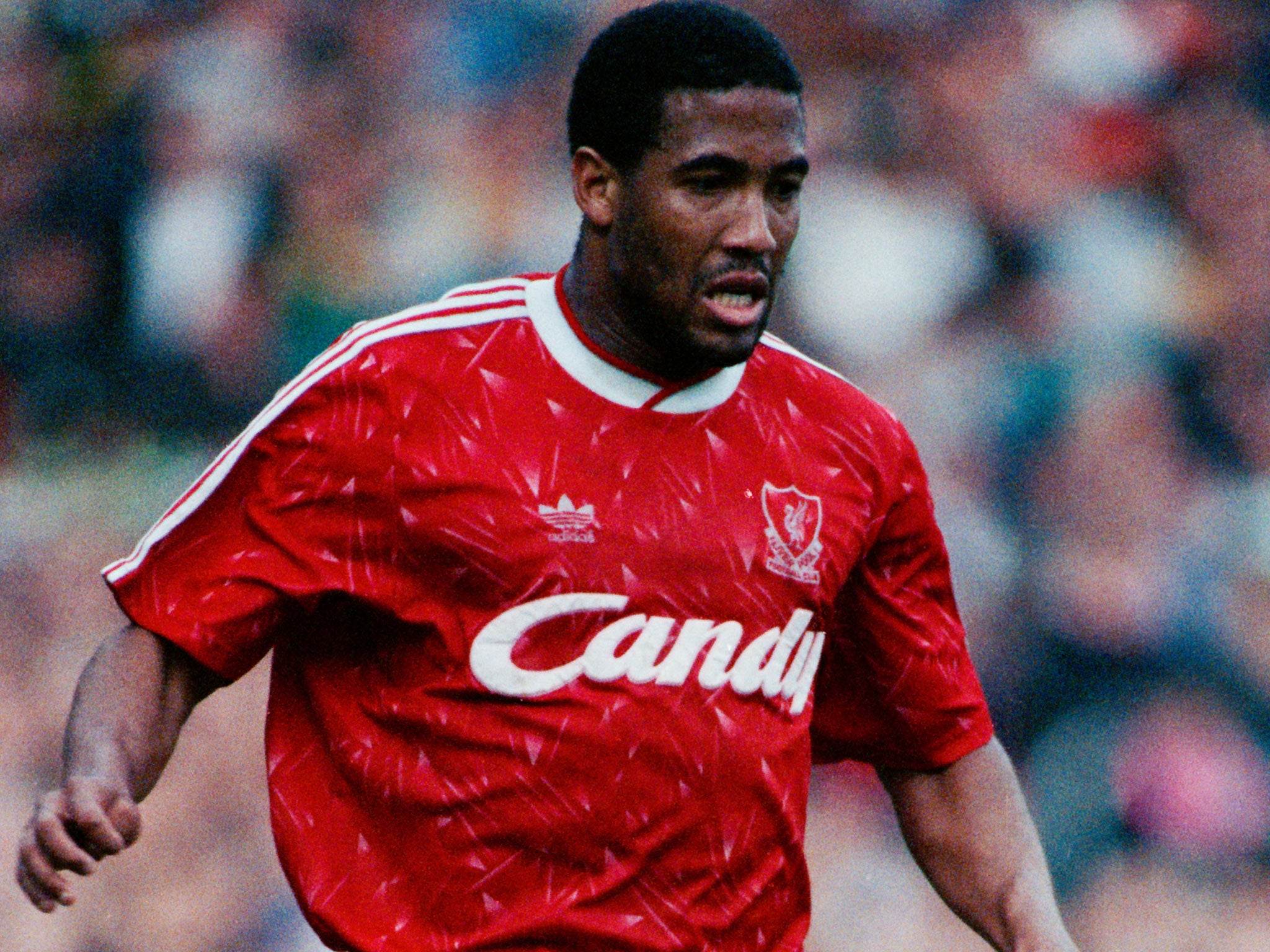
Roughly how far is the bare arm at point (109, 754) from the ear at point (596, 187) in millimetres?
826

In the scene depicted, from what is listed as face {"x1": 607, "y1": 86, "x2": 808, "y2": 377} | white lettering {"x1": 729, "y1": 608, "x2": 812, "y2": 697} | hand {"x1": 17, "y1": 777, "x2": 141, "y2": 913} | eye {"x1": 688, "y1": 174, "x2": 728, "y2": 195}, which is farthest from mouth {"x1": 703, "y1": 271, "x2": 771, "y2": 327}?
hand {"x1": 17, "y1": 777, "x2": 141, "y2": 913}

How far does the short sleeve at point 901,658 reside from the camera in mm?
2750

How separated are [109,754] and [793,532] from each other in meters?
0.95

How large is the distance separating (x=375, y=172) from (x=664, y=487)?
3.72m

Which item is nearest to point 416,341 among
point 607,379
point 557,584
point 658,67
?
point 607,379

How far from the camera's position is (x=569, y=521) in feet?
8.00

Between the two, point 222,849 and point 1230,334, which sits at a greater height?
point 1230,334

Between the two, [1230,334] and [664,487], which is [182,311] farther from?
[664,487]

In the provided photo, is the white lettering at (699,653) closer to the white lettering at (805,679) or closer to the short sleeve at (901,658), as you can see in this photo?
the white lettering at (805,679)

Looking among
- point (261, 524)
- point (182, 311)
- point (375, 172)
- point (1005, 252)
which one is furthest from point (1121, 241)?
point (261, 524)

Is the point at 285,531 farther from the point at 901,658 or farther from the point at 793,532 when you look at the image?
the point at 901,658

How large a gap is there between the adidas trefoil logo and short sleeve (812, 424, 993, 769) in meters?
0.48

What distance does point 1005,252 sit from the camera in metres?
5.61

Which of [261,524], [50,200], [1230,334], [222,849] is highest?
[261,524]
